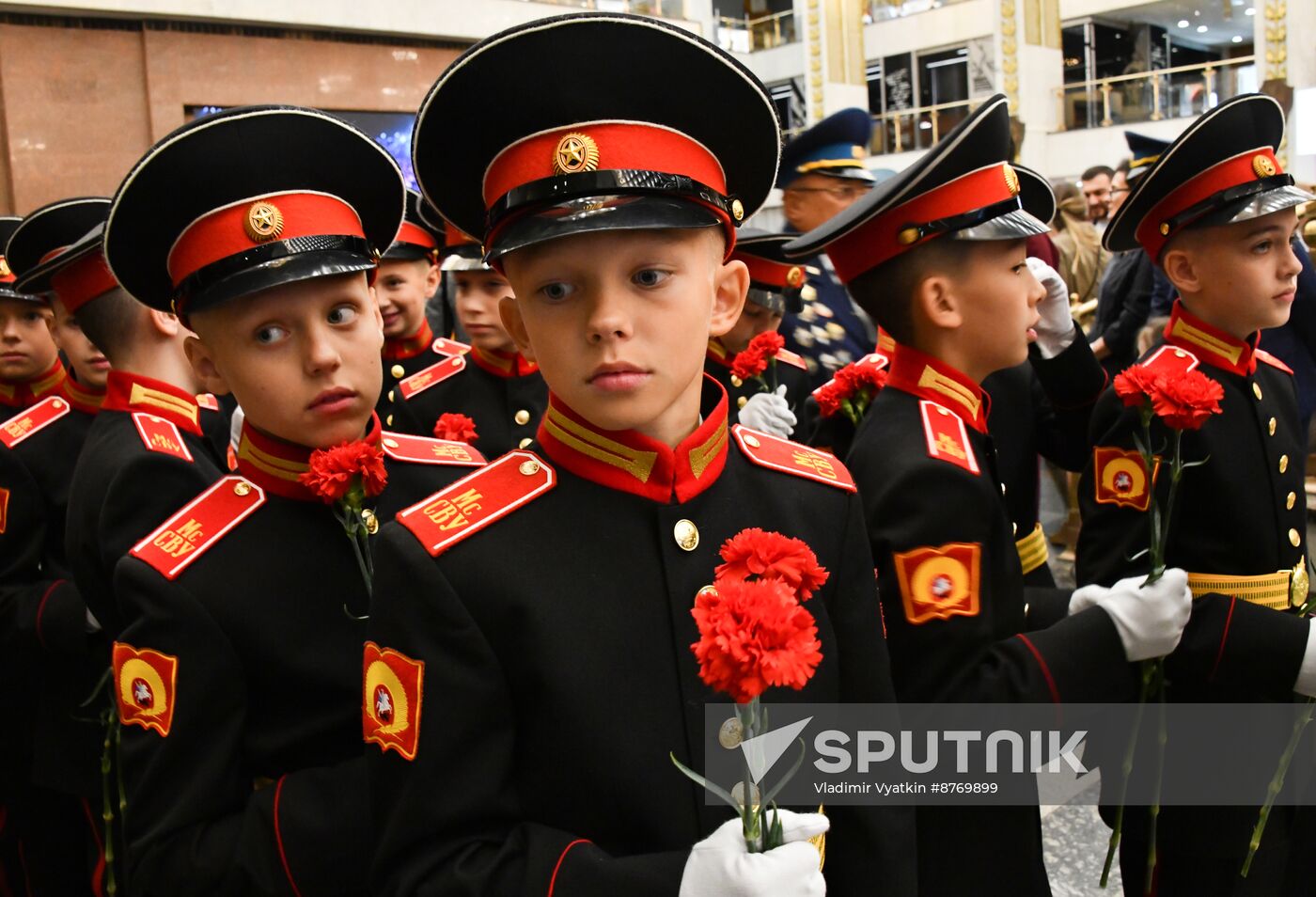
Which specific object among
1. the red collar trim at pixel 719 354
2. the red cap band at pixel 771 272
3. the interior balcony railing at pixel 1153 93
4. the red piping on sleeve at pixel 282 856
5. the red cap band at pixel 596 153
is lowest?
the red piping on sleeve at pixel 282 856

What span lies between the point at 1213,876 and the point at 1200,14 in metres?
19.0

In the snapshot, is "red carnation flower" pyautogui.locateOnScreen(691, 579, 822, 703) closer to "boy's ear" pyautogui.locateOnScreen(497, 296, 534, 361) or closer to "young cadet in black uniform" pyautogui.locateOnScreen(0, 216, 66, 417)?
"boy's ear" pyautogui.locateOnScreen(497, 296, 534, 361)

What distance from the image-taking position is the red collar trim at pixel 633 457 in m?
1.29

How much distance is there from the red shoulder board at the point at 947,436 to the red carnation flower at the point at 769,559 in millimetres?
759

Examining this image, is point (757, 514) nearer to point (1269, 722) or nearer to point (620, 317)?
point (620, 317)

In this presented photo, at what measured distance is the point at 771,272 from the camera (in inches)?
142


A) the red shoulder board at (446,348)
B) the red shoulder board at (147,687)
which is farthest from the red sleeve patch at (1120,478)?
the red shoulder board at (446,348)

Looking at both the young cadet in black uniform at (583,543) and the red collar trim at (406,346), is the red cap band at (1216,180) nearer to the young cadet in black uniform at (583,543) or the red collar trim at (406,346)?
the young cadet in black uniform at (583,543)

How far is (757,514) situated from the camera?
1.36 m

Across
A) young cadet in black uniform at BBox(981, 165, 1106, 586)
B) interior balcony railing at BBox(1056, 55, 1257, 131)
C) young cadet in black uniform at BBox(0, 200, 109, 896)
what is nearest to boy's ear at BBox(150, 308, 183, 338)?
young cadet in black uniform at BBox(0, 200, 109, 896)

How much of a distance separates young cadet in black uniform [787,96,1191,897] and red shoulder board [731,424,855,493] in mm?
251

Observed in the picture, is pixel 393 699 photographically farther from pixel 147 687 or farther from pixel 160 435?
pixel 160 435

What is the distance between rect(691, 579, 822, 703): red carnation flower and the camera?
893 millimetres

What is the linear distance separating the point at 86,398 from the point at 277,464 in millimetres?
1709
